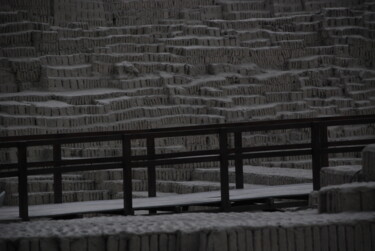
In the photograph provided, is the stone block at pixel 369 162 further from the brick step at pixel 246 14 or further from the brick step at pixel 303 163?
the brick step at pixel 246 14

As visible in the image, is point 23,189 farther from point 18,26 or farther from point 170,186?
point 18,26

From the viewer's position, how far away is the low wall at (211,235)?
5.73 meters

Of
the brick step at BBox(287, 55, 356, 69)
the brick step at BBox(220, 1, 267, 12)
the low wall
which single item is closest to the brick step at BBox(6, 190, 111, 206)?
the brick step at BBox(287, 55, 356, 69)

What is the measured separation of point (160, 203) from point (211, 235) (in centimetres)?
385

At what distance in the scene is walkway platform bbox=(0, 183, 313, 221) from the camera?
29.9 feet

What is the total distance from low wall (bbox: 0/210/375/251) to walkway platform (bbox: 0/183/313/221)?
297 cm

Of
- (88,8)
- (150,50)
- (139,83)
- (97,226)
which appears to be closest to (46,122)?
(139,83)

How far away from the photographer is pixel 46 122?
1692 cm

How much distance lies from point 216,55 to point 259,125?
10.0m

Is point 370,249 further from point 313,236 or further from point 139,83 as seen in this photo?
point 139,83

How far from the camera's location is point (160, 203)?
9.56 metres

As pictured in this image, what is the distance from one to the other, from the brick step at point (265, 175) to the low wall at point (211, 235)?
6.69 meters

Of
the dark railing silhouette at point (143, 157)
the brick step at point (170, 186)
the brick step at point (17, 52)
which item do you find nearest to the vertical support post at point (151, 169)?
the dark railing silhouette at point (143, 157)

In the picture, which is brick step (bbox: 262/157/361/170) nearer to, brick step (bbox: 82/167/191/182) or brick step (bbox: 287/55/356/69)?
brick step (bbox: 82/167/191/182)
